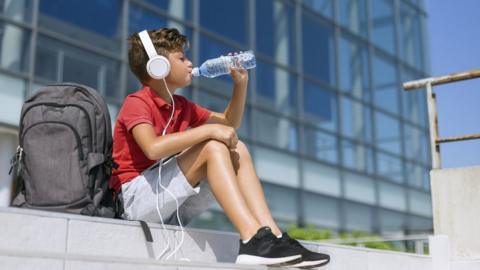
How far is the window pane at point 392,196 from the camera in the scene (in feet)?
43.3

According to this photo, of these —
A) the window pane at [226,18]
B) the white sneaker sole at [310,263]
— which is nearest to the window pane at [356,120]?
the window pane at [226,18]

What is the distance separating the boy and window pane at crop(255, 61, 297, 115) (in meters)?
7.84

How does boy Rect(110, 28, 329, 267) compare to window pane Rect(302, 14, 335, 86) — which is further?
window pane Rect(302, 14, 335, 86)

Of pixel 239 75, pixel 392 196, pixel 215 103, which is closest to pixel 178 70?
pixel 239 75

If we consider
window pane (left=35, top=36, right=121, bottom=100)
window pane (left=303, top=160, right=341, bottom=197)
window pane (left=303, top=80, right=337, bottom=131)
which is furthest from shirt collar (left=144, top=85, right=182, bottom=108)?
window pane (left=303, top=80, right=337, bottom=131)

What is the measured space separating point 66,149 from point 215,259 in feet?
2.79

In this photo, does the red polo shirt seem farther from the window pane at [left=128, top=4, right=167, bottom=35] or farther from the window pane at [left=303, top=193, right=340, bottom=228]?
the window pane at [left=303, top=193, right=340, bottom=228]

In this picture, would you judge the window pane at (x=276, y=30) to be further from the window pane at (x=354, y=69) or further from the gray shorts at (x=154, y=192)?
the gray shorts at (x=154, y=192)

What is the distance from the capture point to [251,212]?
9.31 feet

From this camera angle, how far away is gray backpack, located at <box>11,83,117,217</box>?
8.61ft

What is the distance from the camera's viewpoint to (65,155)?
2670 mm

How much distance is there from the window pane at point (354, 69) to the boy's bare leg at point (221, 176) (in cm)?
1037

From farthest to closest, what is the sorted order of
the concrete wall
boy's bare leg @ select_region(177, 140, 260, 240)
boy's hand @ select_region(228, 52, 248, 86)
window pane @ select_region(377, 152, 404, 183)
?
window pane @ select_region(377, 152, 404, 183) < the concrete wall < boy's hand @ select_region(228, 52, 248, 86) < boy's bare leg @ select_region(177, 140, 260, 240)

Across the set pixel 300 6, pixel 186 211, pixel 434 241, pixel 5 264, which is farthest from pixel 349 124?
pixel 5 264
